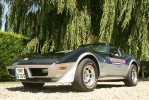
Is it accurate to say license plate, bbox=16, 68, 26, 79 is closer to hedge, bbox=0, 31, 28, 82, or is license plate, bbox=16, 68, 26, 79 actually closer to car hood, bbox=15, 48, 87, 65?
car hood, bbox=15, 48, 87, 65

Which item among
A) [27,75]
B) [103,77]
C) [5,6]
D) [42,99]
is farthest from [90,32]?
[42,99]

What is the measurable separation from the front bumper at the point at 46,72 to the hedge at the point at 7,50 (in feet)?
14.1

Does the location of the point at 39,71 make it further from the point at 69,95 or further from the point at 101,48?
the point at 101,48

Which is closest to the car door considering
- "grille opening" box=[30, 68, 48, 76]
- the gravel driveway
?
the gravel driveway

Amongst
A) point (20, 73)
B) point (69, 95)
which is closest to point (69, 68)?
point (69, 95)

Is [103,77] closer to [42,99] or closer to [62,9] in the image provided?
[42,99]

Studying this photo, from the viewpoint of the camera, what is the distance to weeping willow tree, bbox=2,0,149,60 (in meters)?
12.8

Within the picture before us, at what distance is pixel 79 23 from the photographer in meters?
12.8

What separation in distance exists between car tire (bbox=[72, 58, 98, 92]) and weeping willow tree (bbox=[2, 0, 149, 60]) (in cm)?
476

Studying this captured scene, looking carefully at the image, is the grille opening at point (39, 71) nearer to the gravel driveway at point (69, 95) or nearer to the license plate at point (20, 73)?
the license plate at point (20, 73)

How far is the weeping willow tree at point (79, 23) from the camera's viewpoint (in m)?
12.8

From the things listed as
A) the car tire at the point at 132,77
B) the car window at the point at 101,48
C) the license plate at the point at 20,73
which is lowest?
the car tire at the point at 132,77

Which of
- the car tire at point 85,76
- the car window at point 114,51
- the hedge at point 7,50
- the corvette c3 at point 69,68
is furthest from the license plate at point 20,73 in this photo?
the hedge at point 7,50

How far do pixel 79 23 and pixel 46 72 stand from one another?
5703 millimetres
